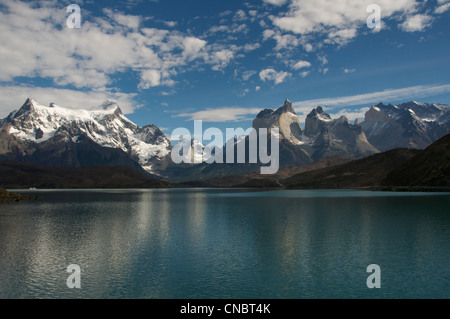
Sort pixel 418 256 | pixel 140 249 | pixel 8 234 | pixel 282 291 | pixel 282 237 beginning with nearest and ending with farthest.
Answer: pixel 282 291 → pixel 418 256 → pixel 140 249 → pixel 282 237 → pixel 8 234

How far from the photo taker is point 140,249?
59.9m

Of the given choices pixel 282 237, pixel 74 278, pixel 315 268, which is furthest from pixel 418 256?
pixel 74 278

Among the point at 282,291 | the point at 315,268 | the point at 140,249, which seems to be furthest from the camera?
the point at 140,249

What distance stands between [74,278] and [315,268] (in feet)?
102

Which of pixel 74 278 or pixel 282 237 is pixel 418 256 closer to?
pixel 282 237

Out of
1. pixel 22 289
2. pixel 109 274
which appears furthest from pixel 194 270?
pixel 22 289

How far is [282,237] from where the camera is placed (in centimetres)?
6994
